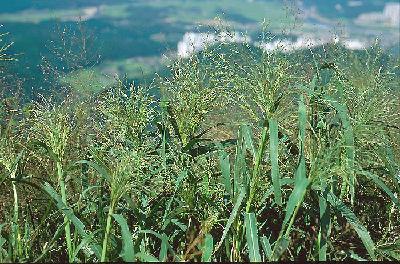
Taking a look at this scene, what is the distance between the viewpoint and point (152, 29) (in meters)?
83.0

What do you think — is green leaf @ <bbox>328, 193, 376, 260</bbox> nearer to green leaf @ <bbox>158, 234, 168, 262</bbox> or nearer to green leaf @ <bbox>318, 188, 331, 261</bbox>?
green leaf @ <bbox>318, 188, 331, 261</bbox>

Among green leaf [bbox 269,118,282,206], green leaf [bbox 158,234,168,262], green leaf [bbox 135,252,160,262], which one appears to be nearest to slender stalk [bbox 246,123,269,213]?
green leaf [bbox 269,118,282,206]

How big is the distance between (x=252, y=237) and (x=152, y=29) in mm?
81660

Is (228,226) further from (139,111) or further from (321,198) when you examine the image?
(139,111)

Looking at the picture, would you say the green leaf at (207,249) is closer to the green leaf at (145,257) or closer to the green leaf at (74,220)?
the green leaf at (145,257)

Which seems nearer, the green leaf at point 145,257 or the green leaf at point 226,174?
the green leaf at point 145,257

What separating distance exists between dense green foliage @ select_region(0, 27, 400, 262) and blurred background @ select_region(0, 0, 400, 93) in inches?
14.6

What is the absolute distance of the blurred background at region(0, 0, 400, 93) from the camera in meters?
3.93

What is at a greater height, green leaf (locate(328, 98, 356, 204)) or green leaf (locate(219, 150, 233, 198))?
green leaf (locate(328, 98, 356, 204))

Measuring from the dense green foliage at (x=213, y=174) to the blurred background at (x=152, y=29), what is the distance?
0.37 meters

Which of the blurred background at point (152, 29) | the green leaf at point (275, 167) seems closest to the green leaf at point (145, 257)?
the green leaf at point (275, 167)

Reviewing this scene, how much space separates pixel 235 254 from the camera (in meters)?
3.07

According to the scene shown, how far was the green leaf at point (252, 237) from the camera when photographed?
2801mm

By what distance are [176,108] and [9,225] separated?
1.06m
